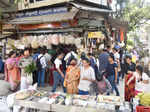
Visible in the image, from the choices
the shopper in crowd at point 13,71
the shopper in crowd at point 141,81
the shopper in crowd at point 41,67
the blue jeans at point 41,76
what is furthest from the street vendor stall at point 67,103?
the blue jeans at point 41,76

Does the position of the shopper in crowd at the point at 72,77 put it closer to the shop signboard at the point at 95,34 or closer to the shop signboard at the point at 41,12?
the shop signboard at the point at 95,34

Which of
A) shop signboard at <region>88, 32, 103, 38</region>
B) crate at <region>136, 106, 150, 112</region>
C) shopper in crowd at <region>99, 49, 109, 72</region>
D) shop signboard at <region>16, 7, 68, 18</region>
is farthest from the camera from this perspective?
shop signboard at <region>16, 7, 68, 18</region>

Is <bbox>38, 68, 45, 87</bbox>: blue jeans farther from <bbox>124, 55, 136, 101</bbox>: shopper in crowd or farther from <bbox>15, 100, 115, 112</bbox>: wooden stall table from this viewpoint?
<bbox>124, 55, 136, 101</bbox>: shopper in crowd

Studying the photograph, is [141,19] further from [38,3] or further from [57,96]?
[57,96]

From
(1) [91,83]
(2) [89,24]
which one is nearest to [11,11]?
(2) [89,24]

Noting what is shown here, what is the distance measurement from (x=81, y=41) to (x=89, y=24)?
0.89 metres

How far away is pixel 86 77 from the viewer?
4.24m

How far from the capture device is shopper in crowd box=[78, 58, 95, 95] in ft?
13.9

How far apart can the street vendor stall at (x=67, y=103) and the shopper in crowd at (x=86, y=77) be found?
2.27 ft

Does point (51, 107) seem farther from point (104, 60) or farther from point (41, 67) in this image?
point (41, 67)

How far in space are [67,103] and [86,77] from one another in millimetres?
1156

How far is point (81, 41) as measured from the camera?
6.73 metres

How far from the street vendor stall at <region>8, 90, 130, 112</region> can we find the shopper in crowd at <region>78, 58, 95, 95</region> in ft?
2.27

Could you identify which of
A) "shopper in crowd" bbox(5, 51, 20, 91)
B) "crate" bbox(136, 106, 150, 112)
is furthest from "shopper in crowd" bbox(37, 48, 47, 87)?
"crate" bbox(136, 106, 150, 112)
